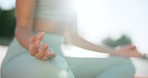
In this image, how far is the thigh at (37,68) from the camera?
0.79 m

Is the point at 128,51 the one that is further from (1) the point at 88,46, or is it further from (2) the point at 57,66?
(2) the point at 57,66

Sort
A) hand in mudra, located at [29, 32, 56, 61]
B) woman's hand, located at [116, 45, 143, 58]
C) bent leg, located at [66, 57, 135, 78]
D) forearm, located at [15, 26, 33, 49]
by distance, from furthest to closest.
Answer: woman's hand, located at [116, 45, 143, 58], bent leg, located at [66, 57, 135, 78], forearm, located at [15, 26, 33, 49], hand in mudra, located at [29, 32, 56, 61]

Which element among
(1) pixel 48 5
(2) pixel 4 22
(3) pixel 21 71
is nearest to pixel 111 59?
(1) pixel 48 5

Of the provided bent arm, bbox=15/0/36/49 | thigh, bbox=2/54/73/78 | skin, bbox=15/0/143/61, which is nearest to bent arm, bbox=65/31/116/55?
skin, bbox=15/0/143/61

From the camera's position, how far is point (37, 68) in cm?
79

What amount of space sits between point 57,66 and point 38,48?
0.10 metres

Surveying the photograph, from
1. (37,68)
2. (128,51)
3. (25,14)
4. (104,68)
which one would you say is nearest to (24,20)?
(25,14)

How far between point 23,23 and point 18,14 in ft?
0.11

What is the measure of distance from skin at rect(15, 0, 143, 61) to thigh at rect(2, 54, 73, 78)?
0.9 inches

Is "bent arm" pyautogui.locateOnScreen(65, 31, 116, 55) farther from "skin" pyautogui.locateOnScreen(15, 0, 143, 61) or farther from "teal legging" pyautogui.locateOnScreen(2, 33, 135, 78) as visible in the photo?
"teal legging" pyautogui.locateOnScreen(2, 33, 135, 78)

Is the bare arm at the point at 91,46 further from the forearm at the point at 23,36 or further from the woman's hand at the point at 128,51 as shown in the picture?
the forearm at the point at 23,36

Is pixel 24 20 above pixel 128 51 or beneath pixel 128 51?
above

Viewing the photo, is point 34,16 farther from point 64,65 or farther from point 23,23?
point 64,65

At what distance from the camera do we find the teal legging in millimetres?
790
